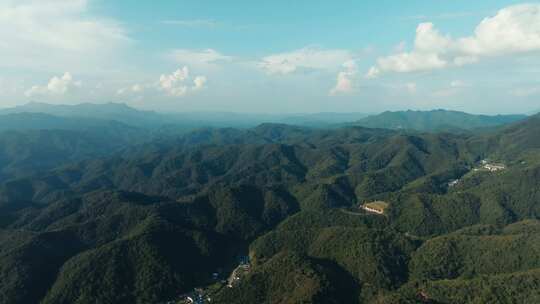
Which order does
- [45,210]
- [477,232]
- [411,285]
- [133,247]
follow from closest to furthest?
[411,285], [133,247], [477,232], [45,210]

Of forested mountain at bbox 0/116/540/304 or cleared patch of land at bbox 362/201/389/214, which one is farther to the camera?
cleared patch of land at bbox 362/201/389/214

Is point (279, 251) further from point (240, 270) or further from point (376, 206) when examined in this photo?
point (376, 206)

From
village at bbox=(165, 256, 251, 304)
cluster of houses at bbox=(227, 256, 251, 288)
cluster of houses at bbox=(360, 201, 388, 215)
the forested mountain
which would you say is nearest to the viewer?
the forested mountain

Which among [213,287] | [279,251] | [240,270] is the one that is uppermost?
[279,251]

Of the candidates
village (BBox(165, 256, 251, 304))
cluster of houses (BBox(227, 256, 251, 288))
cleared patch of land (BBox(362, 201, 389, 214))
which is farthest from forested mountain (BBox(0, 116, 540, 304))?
cleared patch of land (BBox(362, 201, 389, 214))

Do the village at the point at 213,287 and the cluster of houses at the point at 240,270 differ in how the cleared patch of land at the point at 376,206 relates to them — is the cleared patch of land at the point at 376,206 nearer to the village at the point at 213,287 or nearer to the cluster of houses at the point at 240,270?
the cluster of houses at the point at 240,270

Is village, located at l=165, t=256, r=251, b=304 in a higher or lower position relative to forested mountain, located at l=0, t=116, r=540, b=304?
lower

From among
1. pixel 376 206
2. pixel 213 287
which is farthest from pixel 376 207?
pixel 213 287

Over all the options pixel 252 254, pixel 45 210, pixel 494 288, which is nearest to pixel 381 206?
pixel 252 254

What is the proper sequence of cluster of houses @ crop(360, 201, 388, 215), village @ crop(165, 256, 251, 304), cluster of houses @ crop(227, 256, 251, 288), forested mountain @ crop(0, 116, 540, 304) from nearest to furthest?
forested mountain @ crop(0, 116, 540, 304) → village @ crop(165, 256, 251, 304) → cluster of houses @ crop(227, 256, 251, 288) → cluster of houses @ crop(360, 201, 388, 215)

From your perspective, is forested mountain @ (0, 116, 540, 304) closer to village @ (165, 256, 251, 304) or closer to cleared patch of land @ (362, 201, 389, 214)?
village @ (165, 256, 251, 304)

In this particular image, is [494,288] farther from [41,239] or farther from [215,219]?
[41,239]
